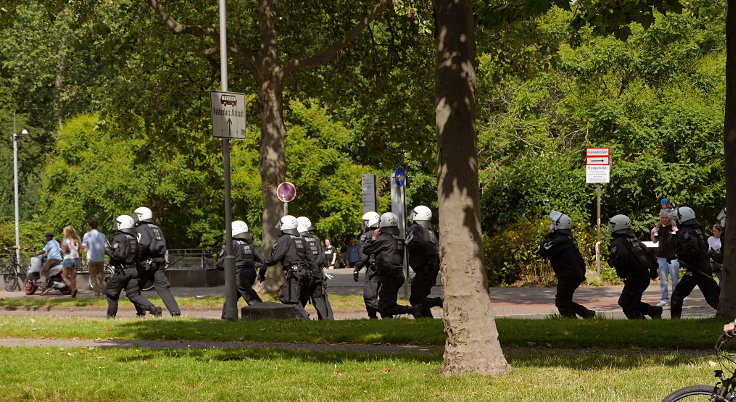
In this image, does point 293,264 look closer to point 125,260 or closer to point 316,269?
point 316,269

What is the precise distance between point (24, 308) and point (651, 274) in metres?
13.2

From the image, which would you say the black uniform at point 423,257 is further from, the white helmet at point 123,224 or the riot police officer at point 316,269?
the white helmet at point 123,224

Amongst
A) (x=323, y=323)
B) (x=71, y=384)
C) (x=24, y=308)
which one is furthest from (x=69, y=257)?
(x=71, y=384)

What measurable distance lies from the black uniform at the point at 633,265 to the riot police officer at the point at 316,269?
167 inches

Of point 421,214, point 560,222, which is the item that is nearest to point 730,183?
point 560,222

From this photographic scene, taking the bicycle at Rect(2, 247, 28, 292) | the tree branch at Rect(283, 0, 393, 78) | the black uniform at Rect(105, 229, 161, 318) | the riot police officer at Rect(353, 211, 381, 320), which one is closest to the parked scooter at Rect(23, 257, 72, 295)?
the bicycle at Rect(2, 247, 28, 292)

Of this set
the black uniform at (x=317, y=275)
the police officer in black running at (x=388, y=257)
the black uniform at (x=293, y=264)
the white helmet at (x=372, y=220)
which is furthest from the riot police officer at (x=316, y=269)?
the white helmet at (x=372, y=220)

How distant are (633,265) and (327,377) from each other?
676cm

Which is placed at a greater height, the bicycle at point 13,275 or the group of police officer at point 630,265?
the group of police officer at point 630,265

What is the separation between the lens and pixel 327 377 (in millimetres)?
9695

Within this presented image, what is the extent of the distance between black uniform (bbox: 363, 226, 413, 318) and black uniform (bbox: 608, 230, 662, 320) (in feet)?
10.1

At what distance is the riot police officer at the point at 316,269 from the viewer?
1638 centimetres

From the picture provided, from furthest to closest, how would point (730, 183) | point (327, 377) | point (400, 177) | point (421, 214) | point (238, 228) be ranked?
1. point (400, 177)
2. point (238, 228)
3. point (421, 214)
4. point (730, 183)
5. point (327, 377)

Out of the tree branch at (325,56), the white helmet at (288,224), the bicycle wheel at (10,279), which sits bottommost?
the bicycle wheel at (10,279)
